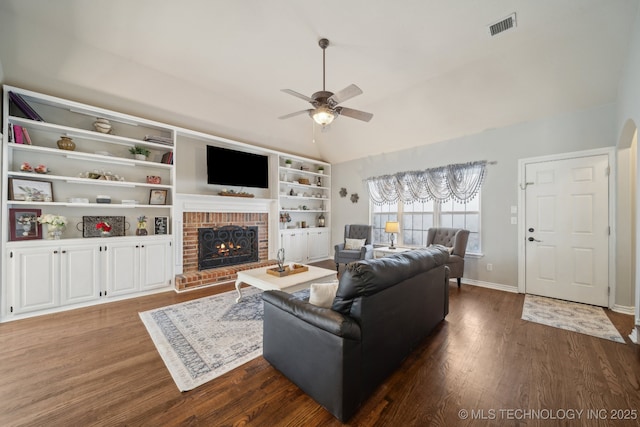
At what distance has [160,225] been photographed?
414 cm

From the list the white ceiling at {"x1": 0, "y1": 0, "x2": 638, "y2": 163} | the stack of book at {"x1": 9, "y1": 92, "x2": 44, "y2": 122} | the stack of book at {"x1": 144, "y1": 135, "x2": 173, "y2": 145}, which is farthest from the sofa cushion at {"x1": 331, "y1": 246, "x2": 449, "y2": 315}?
the stack of book at {"x1": 9, "y1": 92, "x2": 44, "y2": 122}

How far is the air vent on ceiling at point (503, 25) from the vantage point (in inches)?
106

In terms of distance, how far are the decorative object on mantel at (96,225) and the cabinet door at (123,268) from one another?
303 millimetres

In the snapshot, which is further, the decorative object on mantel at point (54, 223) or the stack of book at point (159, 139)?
the stack of book at point (159, 139)

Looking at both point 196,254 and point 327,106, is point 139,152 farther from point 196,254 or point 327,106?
point 327,106

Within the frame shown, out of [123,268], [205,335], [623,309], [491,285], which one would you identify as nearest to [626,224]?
[623,309]

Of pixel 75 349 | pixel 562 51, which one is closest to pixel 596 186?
pixel 562 51

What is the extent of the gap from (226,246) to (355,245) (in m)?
2.74

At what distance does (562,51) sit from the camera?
122 inches

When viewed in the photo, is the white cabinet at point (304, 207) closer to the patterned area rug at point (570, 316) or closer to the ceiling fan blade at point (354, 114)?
the ceiling fan blade at point (354, 114)

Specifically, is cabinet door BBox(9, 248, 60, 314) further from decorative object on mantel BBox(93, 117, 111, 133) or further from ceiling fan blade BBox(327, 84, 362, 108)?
ceiling fan blade BBox(327, 84, 362, 108)

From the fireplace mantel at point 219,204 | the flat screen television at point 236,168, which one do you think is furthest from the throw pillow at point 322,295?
the flat screen television at point 236,168

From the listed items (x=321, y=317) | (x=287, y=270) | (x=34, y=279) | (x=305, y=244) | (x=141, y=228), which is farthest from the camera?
(x=305, y=244)

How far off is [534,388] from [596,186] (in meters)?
3.27
